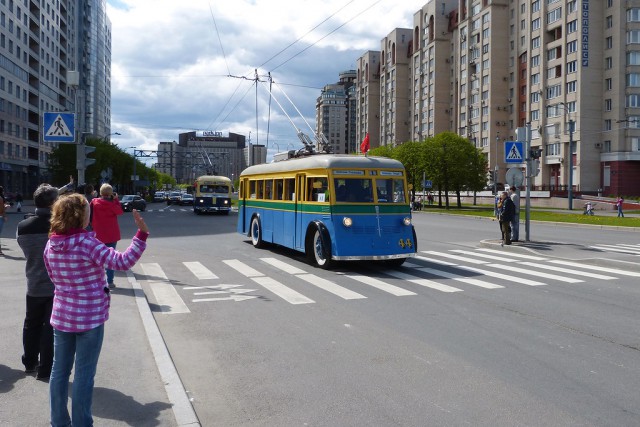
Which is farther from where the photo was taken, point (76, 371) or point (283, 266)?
point (283, 266)

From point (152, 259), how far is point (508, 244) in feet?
33.8

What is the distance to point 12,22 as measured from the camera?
67750mm

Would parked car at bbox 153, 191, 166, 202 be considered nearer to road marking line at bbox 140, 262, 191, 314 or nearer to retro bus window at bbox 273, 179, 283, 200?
retro bus window at bbox 273, 179, 283, 200

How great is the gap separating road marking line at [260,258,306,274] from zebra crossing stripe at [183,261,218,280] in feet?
5.20

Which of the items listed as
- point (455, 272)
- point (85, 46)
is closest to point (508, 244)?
point (455, 272)

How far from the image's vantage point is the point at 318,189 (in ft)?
44.3

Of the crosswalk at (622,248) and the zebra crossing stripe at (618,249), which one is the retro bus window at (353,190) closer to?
the crosswalk at (622,248)

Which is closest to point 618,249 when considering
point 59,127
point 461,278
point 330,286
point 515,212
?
point 515,212

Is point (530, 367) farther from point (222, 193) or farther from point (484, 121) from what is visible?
point (484, 121)

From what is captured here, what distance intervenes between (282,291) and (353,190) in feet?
11.9

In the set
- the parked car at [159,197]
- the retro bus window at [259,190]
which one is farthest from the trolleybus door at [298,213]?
the parked car at [159,197]

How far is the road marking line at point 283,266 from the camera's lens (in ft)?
42.2

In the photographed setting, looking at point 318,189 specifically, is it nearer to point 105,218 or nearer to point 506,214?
point 105,218

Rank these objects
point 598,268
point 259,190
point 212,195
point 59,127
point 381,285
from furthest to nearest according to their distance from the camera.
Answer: point 212,195 < point 259,190 < point 59,127 < point 598,268 < point 381,285
